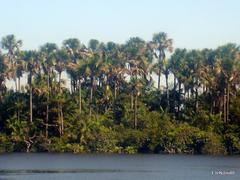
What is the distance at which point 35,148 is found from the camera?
311ft

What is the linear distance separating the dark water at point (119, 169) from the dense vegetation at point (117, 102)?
44.0ft

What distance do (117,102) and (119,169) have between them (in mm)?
39832

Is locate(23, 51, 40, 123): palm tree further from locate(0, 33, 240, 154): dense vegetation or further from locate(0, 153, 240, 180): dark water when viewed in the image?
locate(0, 153, 240, 180): dark water

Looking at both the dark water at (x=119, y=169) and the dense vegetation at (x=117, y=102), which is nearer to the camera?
the dark water at (x=119, y=169)

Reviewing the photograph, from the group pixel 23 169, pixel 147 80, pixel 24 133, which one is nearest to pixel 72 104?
pixel 24 133

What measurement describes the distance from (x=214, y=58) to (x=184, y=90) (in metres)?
7.61

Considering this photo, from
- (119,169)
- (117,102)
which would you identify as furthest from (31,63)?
(119,169)

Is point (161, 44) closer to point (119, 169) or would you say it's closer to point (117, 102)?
point (117, 102)

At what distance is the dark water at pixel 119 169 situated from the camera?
53656mm

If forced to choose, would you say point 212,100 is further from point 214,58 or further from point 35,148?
point 35,148

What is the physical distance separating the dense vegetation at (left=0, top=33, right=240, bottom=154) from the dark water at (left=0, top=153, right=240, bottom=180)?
13.4m

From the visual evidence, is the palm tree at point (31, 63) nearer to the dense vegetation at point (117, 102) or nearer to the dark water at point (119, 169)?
the dense vegetation at point (117, 102)

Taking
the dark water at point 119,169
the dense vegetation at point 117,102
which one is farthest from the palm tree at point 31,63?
the dark water at point 119,169

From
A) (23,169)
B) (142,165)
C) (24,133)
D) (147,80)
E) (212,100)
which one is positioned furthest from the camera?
(147,80)
